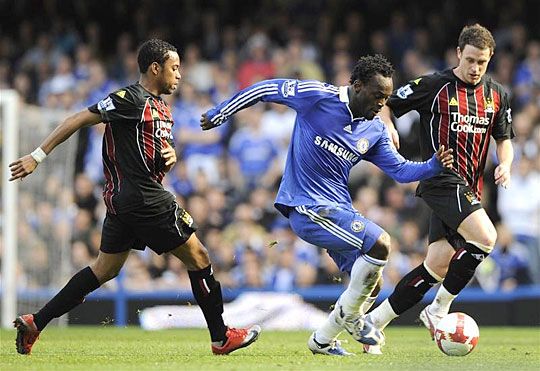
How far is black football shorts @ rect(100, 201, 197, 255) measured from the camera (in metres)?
8.70

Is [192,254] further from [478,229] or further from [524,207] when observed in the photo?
[524,207]

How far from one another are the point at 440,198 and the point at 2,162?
23.4 ft

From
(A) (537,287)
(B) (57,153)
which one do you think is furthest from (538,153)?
(B) (57,153)

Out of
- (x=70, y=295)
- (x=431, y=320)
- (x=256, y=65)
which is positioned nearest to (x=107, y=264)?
(x=70, y=295)

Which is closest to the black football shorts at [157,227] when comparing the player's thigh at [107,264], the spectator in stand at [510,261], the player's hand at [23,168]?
the player's thigh at [107,264]

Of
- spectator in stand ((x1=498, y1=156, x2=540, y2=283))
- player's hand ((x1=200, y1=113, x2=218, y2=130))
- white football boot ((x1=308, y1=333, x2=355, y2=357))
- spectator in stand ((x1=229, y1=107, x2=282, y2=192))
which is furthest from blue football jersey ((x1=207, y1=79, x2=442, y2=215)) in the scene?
spectator in stand ((x1=229, y1=107, x2=282, y2=192))

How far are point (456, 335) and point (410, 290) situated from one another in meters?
0.88

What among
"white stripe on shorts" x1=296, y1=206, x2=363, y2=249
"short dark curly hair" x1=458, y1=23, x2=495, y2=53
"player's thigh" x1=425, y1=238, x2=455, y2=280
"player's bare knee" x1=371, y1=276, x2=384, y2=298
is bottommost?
"player's bare knee" x1=371, y1=276, x2=384, y2=298

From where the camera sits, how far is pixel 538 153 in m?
15.8

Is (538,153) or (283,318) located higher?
(538,153)

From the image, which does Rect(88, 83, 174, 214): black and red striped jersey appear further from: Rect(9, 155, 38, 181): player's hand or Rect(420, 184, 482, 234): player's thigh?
Rect(420, 184, 482, 234): player's thigh

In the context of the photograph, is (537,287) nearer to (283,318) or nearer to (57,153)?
(283,318)

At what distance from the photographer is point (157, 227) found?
8688 mm

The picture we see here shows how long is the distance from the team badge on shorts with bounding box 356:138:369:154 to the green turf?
151 cm
